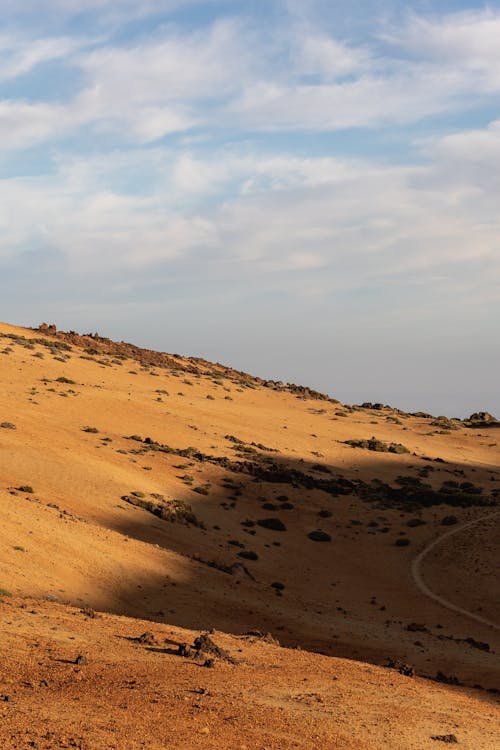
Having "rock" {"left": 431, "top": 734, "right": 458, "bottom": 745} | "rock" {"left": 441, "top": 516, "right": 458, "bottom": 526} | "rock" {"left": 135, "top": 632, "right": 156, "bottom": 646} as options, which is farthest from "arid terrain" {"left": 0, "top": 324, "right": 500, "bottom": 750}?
"rock" {"left": 441, "top": 516, "right": 458, "bottom": 526}

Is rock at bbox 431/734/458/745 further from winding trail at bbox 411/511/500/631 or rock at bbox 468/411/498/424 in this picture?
rock at bbox 468/411/498/424

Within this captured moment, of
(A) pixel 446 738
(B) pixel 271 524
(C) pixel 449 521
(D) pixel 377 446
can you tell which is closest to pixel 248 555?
(B) pixel 271 524

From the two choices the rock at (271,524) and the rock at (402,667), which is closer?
the rock at (402,667)

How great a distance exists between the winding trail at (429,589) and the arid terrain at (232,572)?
6.6 inches

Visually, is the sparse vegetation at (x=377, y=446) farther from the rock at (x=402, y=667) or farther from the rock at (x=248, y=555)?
the rock at (x=402, y=667)

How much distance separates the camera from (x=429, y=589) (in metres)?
41.2

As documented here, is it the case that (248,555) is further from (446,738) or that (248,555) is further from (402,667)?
(446,738)

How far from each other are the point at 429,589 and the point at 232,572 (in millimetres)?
11149

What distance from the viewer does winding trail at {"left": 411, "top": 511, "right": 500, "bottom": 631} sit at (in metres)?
36.7

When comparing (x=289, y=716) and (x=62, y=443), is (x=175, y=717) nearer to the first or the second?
(x=289, y=716)

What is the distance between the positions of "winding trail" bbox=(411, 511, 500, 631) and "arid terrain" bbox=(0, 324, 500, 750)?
0.17 m

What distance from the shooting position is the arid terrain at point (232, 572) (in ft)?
53.7

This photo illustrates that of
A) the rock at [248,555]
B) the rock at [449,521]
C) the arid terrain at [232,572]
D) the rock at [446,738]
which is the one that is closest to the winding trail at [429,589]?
the arid terrain at [232,572]

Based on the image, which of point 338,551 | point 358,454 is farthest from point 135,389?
point 338,551
